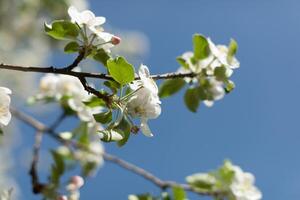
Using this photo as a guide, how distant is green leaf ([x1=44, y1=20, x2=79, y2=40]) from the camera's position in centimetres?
137

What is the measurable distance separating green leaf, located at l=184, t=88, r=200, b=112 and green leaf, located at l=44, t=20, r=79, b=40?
545mm

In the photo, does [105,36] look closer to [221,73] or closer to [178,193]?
[221,73]

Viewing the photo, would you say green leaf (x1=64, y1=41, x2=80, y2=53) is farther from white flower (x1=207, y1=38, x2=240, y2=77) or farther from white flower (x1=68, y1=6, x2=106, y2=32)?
white flower (x1=207, y1=38, x2=240, y2=77)

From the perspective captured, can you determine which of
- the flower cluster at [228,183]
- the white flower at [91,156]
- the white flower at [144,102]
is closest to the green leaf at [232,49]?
the flower cluster at [228,183]

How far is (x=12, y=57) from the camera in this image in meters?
4.68

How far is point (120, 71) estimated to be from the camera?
3.99 feet

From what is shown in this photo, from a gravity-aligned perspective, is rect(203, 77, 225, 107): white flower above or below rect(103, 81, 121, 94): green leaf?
above

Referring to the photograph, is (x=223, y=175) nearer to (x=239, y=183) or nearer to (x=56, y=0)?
(x=239, y=183)

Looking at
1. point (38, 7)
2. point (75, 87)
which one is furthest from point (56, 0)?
point (75, 87)

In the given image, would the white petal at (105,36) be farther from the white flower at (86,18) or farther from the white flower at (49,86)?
the white flower at (49,86)

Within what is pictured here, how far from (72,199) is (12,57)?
3040 mm

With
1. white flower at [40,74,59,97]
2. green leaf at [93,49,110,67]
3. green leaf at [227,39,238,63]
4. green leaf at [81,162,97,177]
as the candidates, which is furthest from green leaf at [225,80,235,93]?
green leaf at [81,162,97,177]

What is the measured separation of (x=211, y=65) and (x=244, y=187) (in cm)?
49

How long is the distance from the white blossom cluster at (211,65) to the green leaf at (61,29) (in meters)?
0.47
